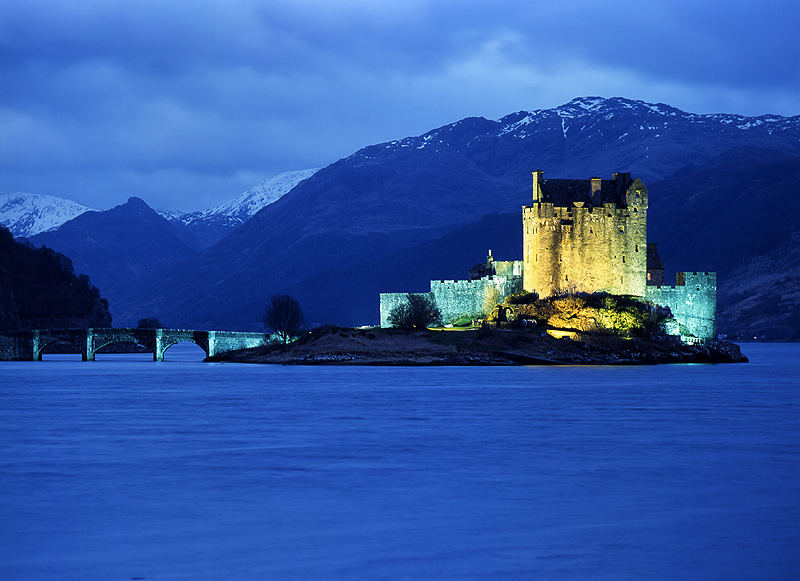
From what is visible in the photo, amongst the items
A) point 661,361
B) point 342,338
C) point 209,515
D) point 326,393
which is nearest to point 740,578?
point 209,515

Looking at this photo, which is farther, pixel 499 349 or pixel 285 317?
pixel 285 317

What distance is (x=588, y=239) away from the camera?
11619cm

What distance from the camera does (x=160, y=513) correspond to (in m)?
30.0

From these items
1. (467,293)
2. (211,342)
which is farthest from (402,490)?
(211,342)

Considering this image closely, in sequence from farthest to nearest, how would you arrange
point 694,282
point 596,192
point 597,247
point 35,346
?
point 35,346, point 694,282, point 596,192, point 597,247

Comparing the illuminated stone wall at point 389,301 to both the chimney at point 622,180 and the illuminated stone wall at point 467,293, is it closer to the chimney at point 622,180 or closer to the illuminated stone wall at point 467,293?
the illuminated stone wall at point 467,293

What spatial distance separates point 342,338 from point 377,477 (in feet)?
308

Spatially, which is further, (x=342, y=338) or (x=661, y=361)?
(x=342, y=338)

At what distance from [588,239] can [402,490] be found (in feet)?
279

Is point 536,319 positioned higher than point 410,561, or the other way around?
point 536,319

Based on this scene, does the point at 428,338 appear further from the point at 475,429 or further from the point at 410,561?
the point at 410,561

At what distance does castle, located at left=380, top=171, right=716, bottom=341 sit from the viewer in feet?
382

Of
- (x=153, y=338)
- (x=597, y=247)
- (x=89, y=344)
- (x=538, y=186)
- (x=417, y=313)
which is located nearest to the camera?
(x=597, y=247)

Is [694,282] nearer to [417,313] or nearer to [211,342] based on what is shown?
[417,313]
